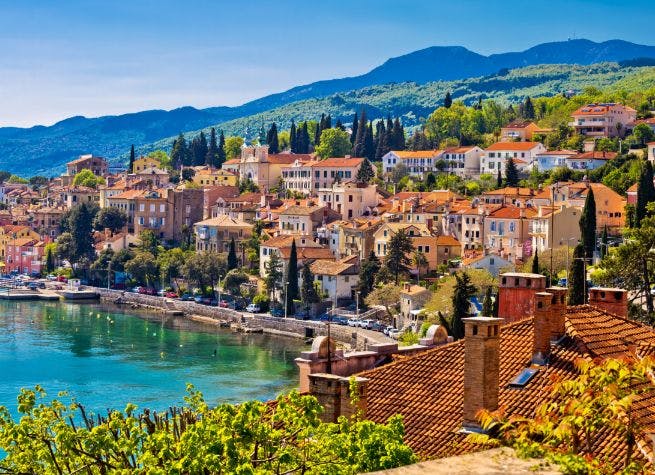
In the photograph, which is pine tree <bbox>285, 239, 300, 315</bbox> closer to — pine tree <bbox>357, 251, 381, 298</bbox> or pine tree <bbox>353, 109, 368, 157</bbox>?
pine tree <bbox>357, 251, 381, 298</bbox>

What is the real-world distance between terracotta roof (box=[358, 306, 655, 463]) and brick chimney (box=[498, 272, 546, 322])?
1575mm

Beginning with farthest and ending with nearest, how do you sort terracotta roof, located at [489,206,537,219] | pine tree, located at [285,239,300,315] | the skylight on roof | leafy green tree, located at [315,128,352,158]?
1. leafy green tree, located at [315,128,352,158]
2. pine tree, located at [285,239,300,315]
3. terracotta roof, located at [489,206,537,219]
4. the skylight on roof

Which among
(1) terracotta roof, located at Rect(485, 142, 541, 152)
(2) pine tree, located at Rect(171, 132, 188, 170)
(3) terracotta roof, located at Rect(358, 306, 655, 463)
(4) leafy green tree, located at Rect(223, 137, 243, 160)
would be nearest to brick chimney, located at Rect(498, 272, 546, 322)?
(3) terracotta roof, located at Rect(358, 306, 655, 463)

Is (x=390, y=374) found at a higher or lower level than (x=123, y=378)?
higher

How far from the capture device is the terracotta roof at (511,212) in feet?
197

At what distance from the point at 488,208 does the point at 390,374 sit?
2011 inches

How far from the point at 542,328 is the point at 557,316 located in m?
0.26

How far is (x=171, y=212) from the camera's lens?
88875mm

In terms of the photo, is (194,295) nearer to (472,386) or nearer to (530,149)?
(530,149)

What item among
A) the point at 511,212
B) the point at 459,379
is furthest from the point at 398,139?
the point at 459,379

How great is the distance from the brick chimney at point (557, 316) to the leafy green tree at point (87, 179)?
100446mm

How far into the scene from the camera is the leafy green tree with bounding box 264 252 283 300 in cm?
6420

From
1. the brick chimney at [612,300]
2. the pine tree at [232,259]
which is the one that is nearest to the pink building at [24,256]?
the pine tree at [232,259]

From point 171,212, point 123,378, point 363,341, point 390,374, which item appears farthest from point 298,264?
point 390,374
